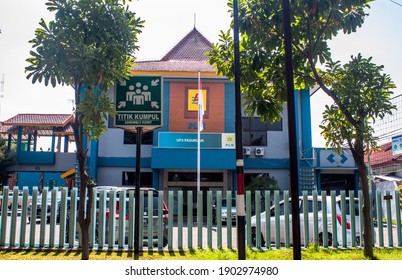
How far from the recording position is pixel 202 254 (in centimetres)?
872

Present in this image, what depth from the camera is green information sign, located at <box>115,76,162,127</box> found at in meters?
8.05

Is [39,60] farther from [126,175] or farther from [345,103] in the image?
[126,175]

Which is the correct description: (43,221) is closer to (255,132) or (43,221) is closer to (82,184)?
(82,184)

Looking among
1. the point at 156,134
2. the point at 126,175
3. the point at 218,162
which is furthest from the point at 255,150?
the point at 126,175

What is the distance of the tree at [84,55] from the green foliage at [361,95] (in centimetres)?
443

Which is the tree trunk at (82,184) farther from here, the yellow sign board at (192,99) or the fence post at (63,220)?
the yellow sign board at (192,99)

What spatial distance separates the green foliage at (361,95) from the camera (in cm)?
835

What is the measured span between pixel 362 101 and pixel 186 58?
65.3ft

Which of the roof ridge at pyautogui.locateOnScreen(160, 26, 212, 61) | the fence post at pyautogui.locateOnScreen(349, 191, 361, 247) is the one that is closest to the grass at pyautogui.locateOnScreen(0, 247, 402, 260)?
the fence post at pyautogui.locateOnScreen(349, 191, 361, 247)

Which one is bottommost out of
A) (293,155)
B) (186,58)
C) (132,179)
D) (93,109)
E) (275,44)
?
(293,155)

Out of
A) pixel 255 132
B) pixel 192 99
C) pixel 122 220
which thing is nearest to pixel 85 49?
pixel 122 220

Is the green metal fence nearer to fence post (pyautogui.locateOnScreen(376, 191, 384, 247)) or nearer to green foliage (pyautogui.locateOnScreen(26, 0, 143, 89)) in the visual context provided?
fence post (pyautogui.locateOnScreen(376, 191, 384, 247))

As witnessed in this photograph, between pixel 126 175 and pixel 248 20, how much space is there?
17.7m

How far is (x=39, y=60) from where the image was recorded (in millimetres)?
6809
